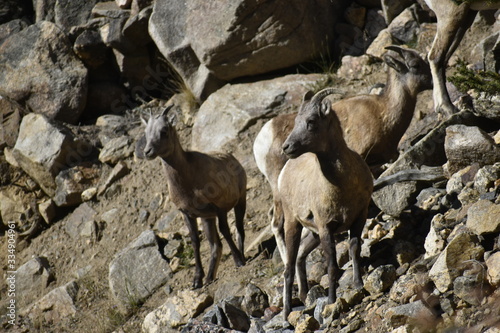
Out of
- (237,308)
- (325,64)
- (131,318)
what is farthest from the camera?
(325,64)

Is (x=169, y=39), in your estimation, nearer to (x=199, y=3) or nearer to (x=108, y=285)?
(x=199, y=3)

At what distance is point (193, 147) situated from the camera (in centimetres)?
1066

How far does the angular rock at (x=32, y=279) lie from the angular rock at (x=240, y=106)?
9.49 feet

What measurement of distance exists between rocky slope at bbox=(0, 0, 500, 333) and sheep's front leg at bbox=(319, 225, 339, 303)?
0.11 meters

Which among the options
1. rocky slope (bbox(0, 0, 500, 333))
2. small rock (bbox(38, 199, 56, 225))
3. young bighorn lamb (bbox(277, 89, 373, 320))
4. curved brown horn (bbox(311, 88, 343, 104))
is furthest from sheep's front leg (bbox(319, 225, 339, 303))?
small rock (bbox(38, 199, 56, 225))

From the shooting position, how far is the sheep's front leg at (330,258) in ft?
16.6

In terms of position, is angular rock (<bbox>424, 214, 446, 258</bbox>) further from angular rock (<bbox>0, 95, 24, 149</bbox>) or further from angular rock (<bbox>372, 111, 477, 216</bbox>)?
→ angular rock (<bbox>0, 95, 24, 149</bbox>)

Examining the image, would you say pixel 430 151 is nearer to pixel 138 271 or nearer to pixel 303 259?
pixel 303 259

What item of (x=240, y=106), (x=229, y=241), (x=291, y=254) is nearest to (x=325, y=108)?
(x=291, y=254)

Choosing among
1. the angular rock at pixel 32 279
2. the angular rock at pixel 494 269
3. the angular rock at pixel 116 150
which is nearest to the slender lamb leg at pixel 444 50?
the angular rock at pixel 494 269

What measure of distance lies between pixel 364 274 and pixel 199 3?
6447mm

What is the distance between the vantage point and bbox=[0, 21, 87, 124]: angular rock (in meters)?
11.8

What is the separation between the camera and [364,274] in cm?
550

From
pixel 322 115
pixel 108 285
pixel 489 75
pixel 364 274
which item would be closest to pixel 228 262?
pixel 108 285
